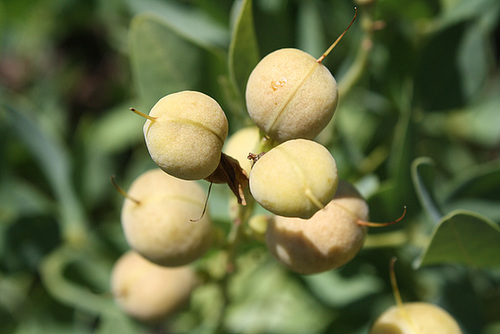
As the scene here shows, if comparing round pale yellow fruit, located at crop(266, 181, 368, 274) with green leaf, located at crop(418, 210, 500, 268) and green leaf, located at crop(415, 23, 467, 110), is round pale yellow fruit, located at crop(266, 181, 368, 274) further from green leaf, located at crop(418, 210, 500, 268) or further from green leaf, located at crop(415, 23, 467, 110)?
green leaf, located at crop(415, 23, 467, 110)

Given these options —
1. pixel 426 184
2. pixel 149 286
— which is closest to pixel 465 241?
pixel 426 184

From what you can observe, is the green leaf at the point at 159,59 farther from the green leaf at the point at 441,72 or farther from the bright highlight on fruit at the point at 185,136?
the green leaf at the point at 441,72

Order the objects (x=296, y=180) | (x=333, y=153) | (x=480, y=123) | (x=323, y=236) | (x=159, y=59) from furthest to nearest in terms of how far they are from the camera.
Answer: (x=480, y=123)
(x=333, y=153)
(x=159, y=59)
(x=323, y=236)
(x=296, y=180)

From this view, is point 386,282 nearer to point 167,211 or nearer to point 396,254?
point 396,254

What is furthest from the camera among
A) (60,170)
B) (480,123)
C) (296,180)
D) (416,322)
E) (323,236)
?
(480,123)

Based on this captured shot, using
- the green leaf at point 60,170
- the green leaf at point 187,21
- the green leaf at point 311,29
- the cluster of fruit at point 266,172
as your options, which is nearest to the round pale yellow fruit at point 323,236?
the cluster of fruit at point 266,172

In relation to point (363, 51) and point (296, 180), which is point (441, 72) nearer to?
A: point (363, 51)
